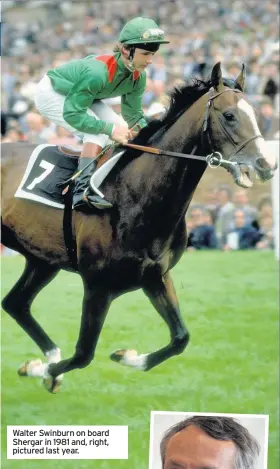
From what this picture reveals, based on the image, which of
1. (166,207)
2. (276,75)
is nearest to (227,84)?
(166,207)

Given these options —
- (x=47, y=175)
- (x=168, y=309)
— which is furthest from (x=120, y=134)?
(x=168, y=309)

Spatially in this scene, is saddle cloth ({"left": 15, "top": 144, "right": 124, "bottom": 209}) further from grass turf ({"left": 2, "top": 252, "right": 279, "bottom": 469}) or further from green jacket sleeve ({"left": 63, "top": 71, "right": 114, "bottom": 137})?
grass turf ({"left": 2, "top": 252, "right": 279, "bottom": 469})

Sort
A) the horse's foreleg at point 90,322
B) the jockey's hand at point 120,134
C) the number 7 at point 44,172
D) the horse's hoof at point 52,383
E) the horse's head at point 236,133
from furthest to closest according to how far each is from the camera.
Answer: the horse's hoof at point 52,383 → the number 7 at point 44,172 → the horse's foreleg at point 90,322 → the jockey's hand at point 120,134 → the horse's head at point 236,133

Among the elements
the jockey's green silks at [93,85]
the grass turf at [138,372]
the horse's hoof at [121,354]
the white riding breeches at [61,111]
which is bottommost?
the grass turf at [138,372]

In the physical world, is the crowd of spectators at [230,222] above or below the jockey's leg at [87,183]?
below

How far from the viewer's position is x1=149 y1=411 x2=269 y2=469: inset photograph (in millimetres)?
4371

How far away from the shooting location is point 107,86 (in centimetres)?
443

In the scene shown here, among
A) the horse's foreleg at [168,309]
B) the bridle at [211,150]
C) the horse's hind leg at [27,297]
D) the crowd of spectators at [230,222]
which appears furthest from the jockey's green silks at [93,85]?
the crowd of spectators at [230,222]

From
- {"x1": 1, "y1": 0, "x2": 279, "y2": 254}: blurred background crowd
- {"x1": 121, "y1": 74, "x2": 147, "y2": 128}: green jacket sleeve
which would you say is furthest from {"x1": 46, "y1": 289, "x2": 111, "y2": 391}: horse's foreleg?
{"x1": 121, "y1": 74, "x2": 147, "y2": 128}: green jacket sleeve

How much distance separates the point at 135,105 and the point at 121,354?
120 centimetres

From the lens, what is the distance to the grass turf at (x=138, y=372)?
504 centimetres

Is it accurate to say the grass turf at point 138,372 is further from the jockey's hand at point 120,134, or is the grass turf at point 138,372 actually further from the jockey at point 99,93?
the jockey's hand at point 120,134

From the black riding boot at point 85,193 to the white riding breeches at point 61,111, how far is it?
11cm

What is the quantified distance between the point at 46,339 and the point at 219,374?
113 cm
